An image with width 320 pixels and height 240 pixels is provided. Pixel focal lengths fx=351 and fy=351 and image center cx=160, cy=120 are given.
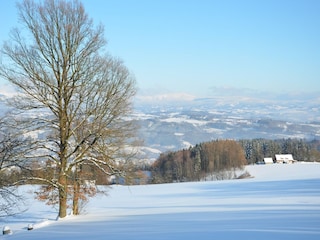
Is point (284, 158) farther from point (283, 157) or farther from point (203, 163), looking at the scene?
point (203, 163)

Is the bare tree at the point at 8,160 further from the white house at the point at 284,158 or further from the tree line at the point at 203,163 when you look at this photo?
the white house at the point at 284,158

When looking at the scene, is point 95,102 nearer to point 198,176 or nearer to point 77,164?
point 77,164

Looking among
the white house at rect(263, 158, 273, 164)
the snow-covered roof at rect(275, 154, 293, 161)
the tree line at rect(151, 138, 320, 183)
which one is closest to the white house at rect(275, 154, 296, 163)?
the snow-covered roof at rect(275, 154, 293, 161)

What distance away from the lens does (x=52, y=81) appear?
557 inches

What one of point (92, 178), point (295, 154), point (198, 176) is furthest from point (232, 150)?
point (92, 178)

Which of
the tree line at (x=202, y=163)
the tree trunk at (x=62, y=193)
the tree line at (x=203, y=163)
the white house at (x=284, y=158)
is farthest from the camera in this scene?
the white house at (x=284, y=158)

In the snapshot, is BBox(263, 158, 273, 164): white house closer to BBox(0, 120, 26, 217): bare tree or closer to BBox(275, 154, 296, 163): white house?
BBox(275, 154, 296, 163): white house

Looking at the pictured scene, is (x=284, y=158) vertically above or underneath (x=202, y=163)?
underneath

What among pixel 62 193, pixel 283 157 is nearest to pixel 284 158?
pixel 283 157

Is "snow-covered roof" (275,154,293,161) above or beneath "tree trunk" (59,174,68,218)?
A: above

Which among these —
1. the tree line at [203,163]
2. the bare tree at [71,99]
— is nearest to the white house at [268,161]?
the tree line at [203,163]

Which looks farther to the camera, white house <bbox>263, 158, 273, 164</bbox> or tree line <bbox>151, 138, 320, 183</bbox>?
white house <bbox>263, 158, 273, 164</bbox>

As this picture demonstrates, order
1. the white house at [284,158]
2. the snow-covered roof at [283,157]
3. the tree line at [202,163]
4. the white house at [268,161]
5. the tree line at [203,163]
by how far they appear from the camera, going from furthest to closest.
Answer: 1. the snow-covered roof at [283,157]
2. the white house at [284,158]
3. the white house at [268,161]
4. the tree line at [202,163]
5. the tree line at [203,163]

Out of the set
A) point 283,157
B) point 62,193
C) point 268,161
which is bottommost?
point 62,193
